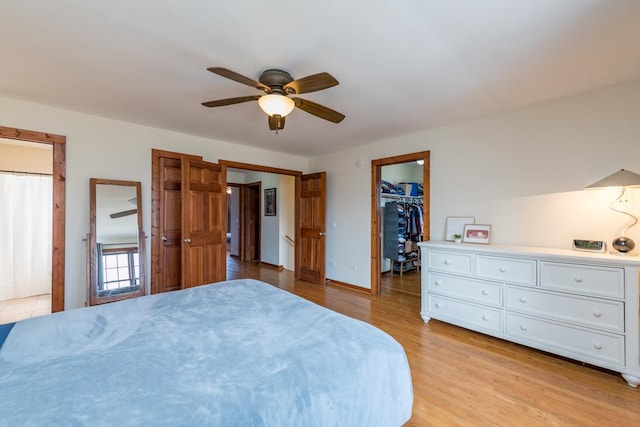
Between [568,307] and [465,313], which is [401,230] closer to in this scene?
[465,313]

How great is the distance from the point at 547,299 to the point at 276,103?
2.87 metres

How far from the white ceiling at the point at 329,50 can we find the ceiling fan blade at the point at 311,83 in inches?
8.4

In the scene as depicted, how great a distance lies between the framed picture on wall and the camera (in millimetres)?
6297

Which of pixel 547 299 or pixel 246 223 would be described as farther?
pixel 246 223

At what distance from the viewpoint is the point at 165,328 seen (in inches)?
54.0

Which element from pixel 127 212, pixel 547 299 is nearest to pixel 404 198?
pixel 547 299

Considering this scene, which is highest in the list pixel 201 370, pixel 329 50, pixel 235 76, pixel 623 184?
pixel 329 50

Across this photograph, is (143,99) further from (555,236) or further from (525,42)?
(555,236)

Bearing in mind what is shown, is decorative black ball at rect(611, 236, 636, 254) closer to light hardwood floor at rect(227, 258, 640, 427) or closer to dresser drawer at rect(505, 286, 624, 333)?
dresser drawer at rect(505, 286, 624, 333)

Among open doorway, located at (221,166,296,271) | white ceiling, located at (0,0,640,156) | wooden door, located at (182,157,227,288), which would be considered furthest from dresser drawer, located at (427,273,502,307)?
open doorway, located at (221,166,296,271)

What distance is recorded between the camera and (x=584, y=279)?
2.22m

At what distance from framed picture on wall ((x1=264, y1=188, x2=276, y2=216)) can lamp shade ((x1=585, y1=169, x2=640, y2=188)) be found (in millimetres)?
5272

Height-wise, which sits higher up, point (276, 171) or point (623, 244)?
point (276, 171)

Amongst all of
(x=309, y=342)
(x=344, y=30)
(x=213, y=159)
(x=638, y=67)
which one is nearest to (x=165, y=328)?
(x=309, y=342)
